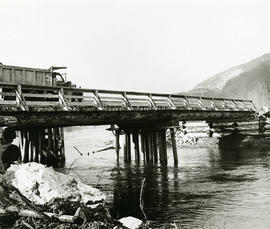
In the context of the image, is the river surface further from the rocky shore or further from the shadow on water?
the rocky shore

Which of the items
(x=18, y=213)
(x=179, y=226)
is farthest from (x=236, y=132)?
(x=18, y=213)

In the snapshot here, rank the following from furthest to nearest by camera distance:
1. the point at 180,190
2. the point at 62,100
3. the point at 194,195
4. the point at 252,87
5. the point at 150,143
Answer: the point at 252,87 < the point at 150,143 < the point at 62,100 < the point at 180,190 < the point at 194,195

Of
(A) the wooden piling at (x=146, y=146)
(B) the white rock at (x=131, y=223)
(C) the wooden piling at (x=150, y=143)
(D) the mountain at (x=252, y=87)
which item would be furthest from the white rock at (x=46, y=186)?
(D) the mountain at (x=252, y=87)

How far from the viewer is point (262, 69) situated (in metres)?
75.6

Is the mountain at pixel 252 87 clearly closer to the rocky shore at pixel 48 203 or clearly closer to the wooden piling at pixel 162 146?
the wooden piling at pixel 162 146

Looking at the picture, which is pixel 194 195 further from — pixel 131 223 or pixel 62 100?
pixel 62 100

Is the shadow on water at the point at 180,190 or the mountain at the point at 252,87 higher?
the mountain at the point at 252,87

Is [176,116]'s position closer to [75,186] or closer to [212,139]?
[75,186]

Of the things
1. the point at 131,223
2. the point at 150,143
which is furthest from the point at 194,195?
the point at 150,143

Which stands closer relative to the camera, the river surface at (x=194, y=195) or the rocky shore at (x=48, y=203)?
the rocky shore at (x=48, y=203)

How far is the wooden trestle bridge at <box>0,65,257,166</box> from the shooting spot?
12.0m

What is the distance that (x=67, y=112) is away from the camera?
1326 cm

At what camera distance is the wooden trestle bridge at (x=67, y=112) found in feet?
39.3

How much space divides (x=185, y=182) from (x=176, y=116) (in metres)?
5.57
